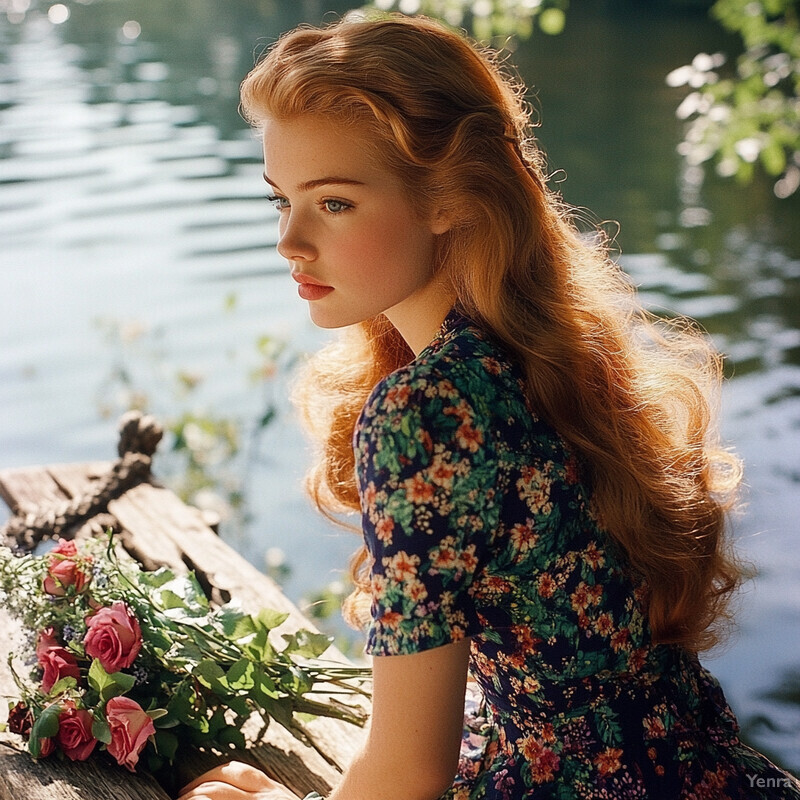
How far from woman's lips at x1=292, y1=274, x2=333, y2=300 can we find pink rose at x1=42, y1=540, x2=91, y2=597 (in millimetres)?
648

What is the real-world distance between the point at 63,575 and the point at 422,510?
79 centimetres

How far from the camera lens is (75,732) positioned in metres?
1.68

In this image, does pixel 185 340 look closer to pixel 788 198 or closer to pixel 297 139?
pixel 297 139

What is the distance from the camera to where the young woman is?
1.37 m

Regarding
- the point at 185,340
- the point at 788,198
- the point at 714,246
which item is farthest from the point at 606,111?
the point at 185,340

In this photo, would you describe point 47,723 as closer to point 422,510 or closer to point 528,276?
point 422,510

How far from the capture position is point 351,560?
1.90 m

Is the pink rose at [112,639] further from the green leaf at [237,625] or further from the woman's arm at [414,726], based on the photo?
the woman's arm at [414,726]

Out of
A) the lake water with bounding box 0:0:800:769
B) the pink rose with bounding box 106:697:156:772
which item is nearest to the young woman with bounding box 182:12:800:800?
the pink rose with bounding box 106:697:156:772

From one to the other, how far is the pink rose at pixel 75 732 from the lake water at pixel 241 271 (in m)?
1.53

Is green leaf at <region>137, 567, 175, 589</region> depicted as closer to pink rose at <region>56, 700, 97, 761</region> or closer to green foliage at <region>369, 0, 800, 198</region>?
pink rose at <region>56, 700, 97, 761</region>

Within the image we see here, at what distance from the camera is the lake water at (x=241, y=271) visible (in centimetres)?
460

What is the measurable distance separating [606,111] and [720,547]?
11.6m

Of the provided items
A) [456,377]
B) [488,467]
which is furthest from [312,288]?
[488,467]
